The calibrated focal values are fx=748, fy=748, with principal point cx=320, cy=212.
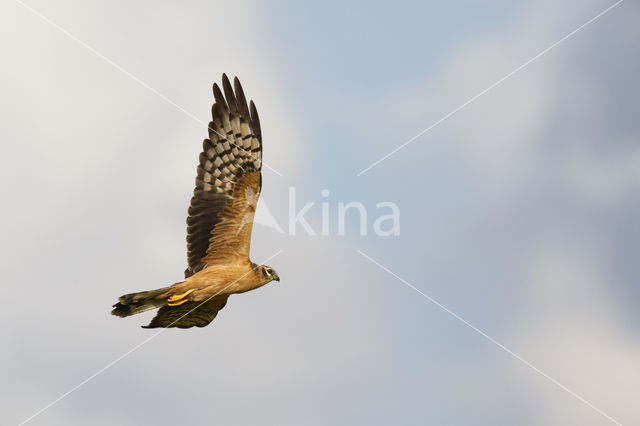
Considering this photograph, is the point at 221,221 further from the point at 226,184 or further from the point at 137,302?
the point at 137,302

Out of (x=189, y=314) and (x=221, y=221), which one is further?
(x=189, y=314)

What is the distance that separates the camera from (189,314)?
1165 centimetres

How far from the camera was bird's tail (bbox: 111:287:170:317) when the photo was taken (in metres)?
9.94

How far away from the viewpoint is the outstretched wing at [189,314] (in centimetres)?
1116

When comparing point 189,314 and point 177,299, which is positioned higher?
point 177,299

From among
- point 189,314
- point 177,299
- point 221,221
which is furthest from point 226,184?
point 189,314

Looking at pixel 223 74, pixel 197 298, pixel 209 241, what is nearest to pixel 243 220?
pixel 209 241

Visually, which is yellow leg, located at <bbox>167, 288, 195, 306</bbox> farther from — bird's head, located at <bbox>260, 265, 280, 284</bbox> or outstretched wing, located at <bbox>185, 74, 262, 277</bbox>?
bird's head, located at <bbox>260, 265, 280, 284</bbox>

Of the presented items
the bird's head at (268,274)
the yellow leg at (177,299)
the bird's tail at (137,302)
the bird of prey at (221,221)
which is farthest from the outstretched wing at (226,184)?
the bird's tail at (137,302)

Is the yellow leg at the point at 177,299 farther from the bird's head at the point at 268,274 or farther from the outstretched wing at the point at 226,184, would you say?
the bird's head at the point at 268,274

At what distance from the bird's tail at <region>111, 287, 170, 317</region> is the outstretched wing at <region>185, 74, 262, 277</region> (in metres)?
0.94

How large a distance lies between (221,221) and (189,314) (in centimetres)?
167

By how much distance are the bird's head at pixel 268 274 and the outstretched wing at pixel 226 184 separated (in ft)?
1.41

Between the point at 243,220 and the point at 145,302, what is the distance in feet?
6.23
